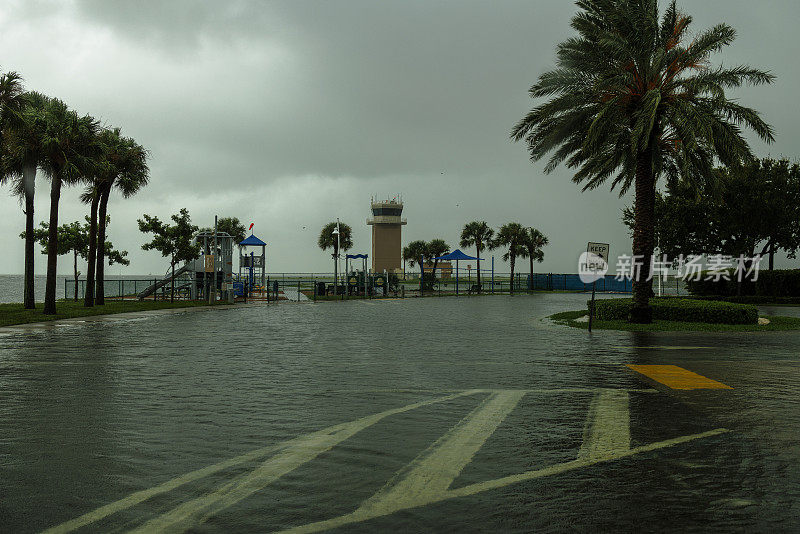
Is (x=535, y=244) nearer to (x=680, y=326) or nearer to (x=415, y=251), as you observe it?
(x=415, y=251)

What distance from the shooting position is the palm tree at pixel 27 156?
29328 mm

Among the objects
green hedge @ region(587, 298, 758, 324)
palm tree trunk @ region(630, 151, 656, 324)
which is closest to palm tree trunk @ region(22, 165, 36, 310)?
green hedge @ region(587, 298, 758, 324)

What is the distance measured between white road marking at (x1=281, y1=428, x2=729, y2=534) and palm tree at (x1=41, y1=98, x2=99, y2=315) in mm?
28086

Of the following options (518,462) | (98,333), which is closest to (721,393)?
(518,462)

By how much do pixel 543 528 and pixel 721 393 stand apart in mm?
6504

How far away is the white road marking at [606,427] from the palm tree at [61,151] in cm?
2632

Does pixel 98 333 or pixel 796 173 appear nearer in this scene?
pixel 98 333

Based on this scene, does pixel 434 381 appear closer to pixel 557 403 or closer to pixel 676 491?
pixel 557 403

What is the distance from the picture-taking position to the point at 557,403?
8953mm

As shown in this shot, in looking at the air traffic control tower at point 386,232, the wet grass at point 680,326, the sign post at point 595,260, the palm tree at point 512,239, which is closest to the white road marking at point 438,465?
the sign post at point 595,260

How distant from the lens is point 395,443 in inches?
262

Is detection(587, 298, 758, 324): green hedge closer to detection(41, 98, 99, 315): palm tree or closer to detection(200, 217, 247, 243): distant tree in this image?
detection(41, 98, 99, 315): palm tree

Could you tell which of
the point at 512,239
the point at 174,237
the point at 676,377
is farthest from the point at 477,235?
the point at 676,377

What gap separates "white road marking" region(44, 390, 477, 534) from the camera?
4453 mm
